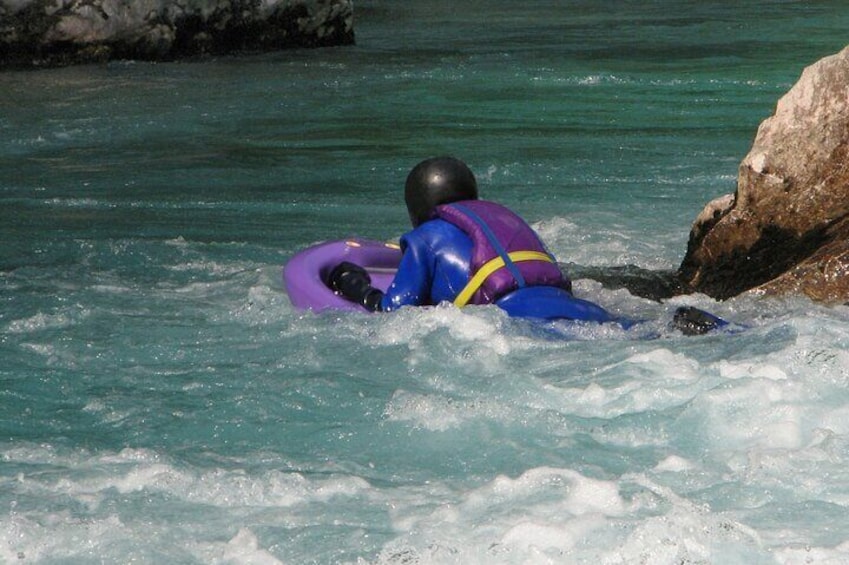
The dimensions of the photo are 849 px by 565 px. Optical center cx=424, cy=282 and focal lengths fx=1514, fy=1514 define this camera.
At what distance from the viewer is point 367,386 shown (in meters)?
6.03

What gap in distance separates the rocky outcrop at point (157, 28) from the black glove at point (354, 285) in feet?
32.7

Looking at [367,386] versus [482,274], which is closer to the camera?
[367,386]

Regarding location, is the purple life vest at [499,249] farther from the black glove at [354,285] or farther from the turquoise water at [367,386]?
the black glove at [354,285]

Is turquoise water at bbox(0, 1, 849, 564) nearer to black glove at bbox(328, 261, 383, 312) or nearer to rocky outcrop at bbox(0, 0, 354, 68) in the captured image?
black glove at bbox(328, 261, 383, 312)

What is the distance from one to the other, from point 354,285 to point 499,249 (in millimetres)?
953

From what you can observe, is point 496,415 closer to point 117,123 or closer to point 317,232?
point 317,232

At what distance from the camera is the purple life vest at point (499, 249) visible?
6629mm

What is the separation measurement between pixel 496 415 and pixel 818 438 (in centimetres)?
116

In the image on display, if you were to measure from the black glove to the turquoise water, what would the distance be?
0.19 metres

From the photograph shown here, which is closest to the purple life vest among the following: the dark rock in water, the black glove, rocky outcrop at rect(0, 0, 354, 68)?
the black glove

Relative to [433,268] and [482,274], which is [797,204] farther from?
[433,268]

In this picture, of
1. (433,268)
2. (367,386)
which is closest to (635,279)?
(433,268)

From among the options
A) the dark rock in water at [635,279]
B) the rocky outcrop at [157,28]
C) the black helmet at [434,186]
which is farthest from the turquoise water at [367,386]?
the rocky outcrop at [157,28]

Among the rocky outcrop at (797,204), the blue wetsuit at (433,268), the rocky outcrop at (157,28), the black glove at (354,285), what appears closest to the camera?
the blue wetsuit at (433,268)
